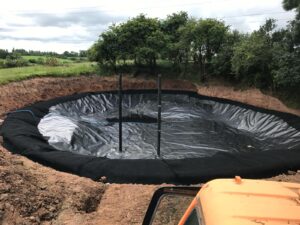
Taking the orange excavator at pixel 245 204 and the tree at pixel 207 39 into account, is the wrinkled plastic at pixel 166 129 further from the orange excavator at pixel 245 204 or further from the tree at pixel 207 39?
the orange excavator at pixel 245 204

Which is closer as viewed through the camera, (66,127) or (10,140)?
(10,140)

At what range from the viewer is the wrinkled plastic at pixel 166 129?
10984 mm

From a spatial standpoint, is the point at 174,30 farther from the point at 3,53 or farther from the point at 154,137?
the point at 3,53

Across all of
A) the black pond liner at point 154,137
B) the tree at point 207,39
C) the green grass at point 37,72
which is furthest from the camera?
the tree at point 207,39

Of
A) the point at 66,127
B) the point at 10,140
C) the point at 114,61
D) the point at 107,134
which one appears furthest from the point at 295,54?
the point at 114,61

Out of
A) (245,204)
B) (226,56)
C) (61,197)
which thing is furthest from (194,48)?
(245,204)

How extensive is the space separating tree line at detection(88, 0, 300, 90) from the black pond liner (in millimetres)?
2160

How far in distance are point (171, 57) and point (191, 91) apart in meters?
3.29

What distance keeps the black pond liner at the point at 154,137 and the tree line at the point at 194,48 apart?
216cm

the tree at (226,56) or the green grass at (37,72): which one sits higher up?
the tree at (226,56)

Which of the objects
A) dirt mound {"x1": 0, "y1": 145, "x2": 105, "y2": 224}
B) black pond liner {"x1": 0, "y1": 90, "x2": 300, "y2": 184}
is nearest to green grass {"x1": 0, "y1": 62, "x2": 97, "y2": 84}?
black pond liner {"x1": 0, "y1": 90, "x2": 300, "y2": 184}

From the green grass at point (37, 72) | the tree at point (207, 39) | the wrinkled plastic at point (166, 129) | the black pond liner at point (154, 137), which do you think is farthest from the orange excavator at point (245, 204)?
the tree at point (207, 39)

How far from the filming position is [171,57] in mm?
22750

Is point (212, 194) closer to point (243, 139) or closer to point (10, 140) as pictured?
point (10, 140)
